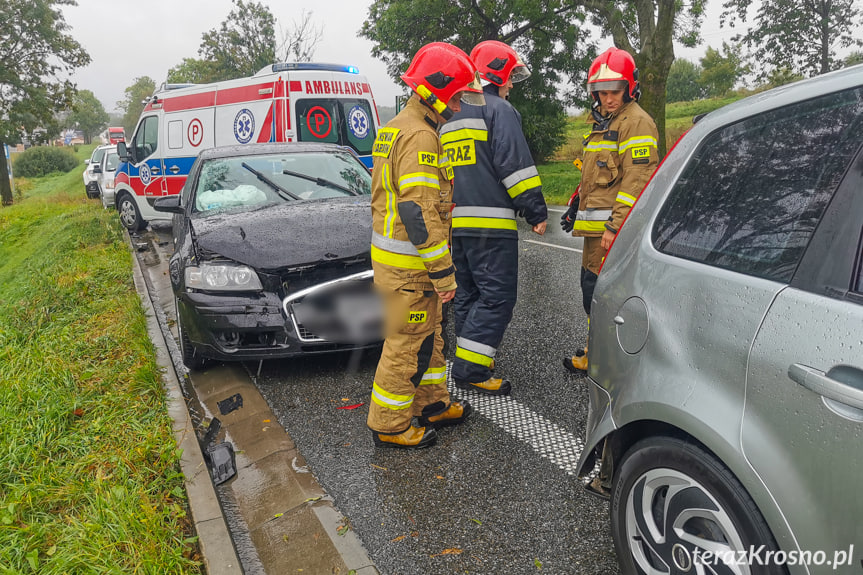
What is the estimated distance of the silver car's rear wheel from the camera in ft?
5.20

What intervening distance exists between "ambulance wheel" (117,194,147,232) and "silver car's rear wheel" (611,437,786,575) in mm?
12243

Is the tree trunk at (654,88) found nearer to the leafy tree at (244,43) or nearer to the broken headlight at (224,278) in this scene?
the broken headlight at (224,278)

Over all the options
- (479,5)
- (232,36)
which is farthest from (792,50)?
(232,36)

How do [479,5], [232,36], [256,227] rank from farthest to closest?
[232,36]
[479,5]
[256,227]

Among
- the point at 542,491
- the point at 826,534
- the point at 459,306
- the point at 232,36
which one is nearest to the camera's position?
the point at 826,534

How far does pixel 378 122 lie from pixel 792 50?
28341 millimetres

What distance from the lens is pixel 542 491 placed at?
9.46 ft

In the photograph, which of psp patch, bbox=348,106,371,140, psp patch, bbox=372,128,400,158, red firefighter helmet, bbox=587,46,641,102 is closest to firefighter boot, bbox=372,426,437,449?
psp patch, bbox=372,128,400,158

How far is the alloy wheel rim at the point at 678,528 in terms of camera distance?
165 centimetres

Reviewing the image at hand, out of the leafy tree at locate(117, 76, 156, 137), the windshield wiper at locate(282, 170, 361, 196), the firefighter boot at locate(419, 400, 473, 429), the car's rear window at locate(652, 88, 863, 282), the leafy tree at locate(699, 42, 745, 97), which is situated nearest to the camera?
the car's rear window at locate(652, 88, 863, 282)

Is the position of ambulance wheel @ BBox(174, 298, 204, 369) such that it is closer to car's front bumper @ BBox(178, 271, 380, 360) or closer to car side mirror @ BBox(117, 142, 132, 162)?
car's front bumper @ BBox(178, 271, 380, 360)

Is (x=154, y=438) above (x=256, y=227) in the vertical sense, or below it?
below

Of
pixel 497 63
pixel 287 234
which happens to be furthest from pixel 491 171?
pixel 287 234

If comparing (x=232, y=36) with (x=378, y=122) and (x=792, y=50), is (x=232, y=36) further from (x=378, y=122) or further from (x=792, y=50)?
(x=378, y=122)
